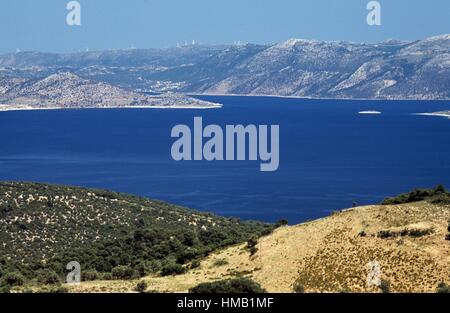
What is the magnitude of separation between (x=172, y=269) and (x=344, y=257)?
11898 millimetres

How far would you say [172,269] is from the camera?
157 feet

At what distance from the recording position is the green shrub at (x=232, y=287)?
3778cm

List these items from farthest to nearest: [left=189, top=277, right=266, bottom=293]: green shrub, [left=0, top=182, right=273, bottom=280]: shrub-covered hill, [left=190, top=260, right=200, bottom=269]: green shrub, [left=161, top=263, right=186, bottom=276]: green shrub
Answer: [left=0, top=182, right=273, bottom=280]: shrub-covered hill < [left=190, top=260, right=200, bottom=269]: green shrub < [left=161, top=263, right=186, bottom=276]: green shrub < [left=189, top=277, right=266, bottom=293]: green shrub

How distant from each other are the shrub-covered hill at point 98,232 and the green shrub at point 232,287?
954cm

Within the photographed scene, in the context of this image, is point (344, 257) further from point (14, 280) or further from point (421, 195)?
point (14, 280)

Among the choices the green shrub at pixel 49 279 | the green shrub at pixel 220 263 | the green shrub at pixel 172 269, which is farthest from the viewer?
the green shrub at pixel 220 263

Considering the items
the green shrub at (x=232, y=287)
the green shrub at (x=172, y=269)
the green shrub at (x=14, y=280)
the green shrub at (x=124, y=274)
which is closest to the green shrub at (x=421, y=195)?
the green shrub at (x=172, y=269)

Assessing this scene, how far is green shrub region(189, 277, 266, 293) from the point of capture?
37.8 m

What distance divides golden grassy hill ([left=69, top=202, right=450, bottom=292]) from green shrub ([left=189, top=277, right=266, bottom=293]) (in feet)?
8.79

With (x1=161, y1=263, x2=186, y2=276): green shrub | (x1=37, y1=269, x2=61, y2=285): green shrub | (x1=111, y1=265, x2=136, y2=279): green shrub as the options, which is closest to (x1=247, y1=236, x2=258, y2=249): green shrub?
(x1=161, y1=263, x2=186, y2=276): green shrub

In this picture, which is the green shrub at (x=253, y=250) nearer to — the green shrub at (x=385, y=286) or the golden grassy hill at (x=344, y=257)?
the golden grassy hill at (x=344, y=257)

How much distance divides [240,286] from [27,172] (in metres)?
166

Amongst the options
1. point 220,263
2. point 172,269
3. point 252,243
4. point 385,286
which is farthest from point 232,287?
point 252,243

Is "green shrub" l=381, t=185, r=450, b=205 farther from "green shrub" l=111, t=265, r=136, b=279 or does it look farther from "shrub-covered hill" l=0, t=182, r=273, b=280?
"green shrub" l=111, t=265, r=136, b=279
